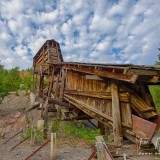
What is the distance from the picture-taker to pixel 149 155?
649 centimetres

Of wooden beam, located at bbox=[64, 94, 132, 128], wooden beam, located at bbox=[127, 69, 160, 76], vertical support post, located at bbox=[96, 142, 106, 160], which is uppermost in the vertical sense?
wooden beam, located at bbox=[127, 69, 160, 76]

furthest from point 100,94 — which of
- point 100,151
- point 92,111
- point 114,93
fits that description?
point 100,151

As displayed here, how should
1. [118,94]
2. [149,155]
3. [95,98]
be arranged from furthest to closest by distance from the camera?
[95,98] → [118,94] → [149,155]

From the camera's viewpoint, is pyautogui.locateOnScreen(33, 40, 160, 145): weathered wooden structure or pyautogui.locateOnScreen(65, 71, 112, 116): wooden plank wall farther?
pyautogui.locateOnScreen(65, 71, 112, 116): wooden plank wall

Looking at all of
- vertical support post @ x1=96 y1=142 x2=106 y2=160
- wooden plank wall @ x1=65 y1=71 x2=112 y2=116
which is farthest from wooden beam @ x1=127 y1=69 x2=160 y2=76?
vertical support post @ x1=96 y1=142 x2=106 y2=160

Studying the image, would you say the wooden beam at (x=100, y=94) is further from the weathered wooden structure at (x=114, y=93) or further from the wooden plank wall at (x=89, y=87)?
the wooden plank wall at (x=89, y=87)

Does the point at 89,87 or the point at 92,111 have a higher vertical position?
the point at 89,87

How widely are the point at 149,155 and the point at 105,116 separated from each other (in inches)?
104

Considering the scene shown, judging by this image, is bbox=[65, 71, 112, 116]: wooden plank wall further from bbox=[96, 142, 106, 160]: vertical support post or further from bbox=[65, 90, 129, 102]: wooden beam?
bbox=[96, 142, 106, 160]: vertical support post

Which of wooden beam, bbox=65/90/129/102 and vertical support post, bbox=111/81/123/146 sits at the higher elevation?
wooden beam, bbox=65/90/129/102

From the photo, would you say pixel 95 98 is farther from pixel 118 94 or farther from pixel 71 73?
pixel 71 73

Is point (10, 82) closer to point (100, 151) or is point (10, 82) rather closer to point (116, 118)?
point (116, 118)

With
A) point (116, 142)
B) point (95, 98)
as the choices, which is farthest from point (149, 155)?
point (95, 98)

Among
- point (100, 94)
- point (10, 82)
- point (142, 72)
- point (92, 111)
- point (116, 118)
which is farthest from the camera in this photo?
point (10, 82)
